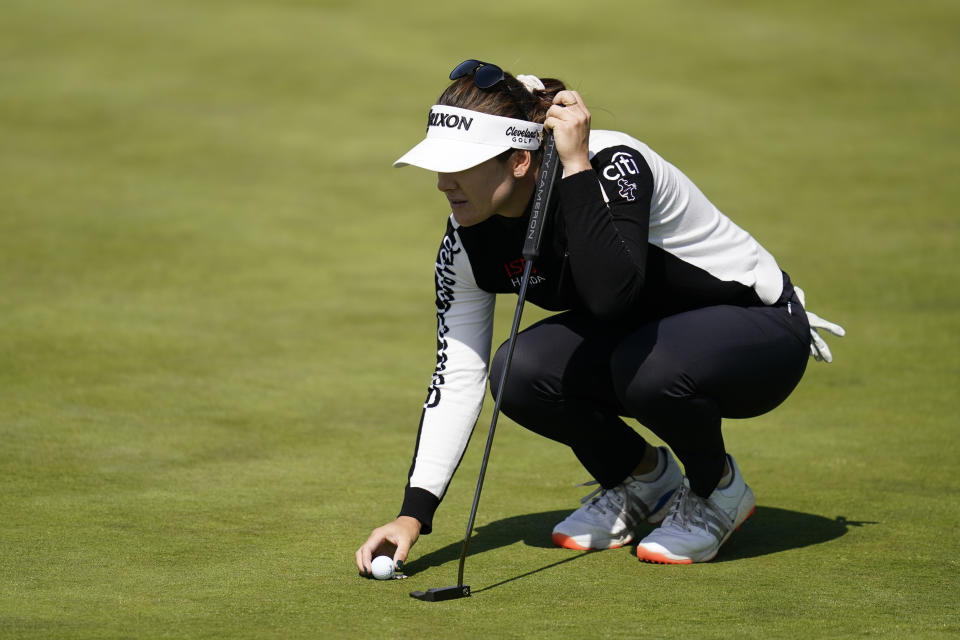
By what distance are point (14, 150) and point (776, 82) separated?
6.13 m

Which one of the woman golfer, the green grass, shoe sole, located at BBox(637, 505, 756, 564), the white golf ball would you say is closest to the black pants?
the woman golfer

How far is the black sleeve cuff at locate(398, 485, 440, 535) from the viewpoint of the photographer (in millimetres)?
2658

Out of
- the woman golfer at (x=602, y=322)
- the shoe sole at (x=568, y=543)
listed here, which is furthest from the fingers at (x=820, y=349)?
the shoe sole at (x=568, y=543)

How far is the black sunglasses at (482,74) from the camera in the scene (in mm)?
2568

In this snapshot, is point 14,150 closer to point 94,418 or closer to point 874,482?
point 94,418

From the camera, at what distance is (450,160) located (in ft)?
8.27

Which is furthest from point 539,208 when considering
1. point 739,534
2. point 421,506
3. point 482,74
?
point 739,534

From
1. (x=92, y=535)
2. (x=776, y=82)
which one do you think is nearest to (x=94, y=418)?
(x=92, y=535)

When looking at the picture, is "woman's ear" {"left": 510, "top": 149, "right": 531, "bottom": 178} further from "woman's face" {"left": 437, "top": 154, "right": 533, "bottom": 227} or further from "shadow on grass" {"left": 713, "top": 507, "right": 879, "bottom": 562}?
"shadow on grass" {"left": 713, "top": 507, "right": 879, "bottom": 562}

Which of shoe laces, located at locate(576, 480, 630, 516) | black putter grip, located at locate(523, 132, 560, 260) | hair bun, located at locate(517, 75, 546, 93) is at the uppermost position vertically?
hair bun, located at locate(517, 75, 546, 93)

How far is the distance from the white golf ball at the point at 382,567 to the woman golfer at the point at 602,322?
0.07 feet

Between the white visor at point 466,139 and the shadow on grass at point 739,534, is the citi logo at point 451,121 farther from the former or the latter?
the shadow on grass at point 739,534

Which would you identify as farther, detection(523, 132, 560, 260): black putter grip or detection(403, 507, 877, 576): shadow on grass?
detection(403, 507, 877, 576): shadow on grass

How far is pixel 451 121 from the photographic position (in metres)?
2.57
